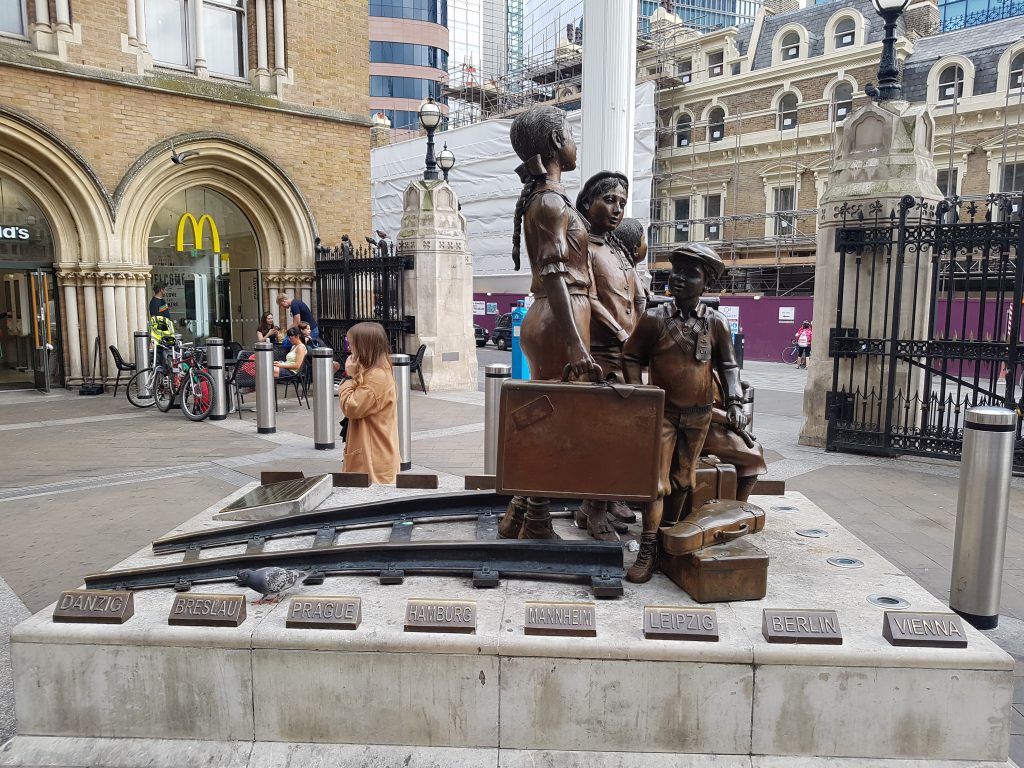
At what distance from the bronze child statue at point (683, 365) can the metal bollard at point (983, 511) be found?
150 centimetres

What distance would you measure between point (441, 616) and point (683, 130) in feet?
108

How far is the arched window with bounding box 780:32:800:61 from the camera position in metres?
31.3

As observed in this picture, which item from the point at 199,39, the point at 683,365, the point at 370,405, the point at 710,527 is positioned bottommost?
the point at 710,527

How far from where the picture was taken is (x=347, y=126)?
17500 millimetres

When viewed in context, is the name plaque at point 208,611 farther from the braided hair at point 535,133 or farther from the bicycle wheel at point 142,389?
the bicycle wheel at point 142,389

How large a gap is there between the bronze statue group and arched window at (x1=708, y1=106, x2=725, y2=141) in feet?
98.9

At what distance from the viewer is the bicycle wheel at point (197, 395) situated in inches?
437

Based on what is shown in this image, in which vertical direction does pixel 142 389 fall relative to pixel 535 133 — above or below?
below

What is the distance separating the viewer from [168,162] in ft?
48.6

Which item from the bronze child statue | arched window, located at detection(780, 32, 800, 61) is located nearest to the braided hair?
the bronze child statue

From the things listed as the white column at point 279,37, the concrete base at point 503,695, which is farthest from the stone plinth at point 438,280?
the concrete base at point 503,695

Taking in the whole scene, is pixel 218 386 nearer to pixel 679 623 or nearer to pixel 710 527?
pixel 710 527

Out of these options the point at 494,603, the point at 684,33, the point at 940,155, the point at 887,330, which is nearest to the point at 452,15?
the point at 684,33

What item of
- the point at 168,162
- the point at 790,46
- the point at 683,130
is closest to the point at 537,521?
the point at 168,162
